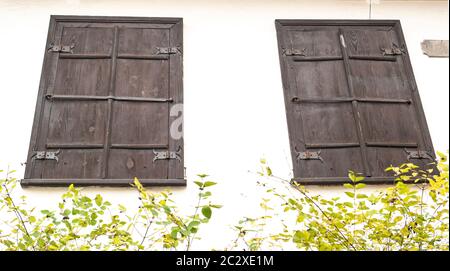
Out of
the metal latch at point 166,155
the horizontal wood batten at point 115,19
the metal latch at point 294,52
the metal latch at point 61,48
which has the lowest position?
the metal latch at point 166,155

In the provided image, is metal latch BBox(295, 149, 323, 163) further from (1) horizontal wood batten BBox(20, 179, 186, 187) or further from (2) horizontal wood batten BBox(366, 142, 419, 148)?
(1) horizontal wood batten BBox(20, 179, 186, 187)

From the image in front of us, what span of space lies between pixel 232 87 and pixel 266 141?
0.62 metres

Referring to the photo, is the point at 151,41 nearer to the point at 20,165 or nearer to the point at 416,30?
the point at 20,165

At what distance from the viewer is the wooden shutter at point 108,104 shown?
4.05m

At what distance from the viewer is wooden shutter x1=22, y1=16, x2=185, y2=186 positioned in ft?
13.3

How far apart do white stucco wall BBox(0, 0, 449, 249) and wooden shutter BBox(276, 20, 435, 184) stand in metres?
0.12

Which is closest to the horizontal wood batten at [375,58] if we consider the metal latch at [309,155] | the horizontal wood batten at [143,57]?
the metal latch at [309,155]

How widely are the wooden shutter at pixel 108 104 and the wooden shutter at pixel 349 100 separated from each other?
101 cm

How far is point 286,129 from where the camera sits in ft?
14.5

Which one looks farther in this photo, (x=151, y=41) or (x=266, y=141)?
(x=151, y=41)

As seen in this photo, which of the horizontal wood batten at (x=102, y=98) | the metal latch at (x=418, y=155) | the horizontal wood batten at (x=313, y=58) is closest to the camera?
the metal latch at (x=418, y=155)

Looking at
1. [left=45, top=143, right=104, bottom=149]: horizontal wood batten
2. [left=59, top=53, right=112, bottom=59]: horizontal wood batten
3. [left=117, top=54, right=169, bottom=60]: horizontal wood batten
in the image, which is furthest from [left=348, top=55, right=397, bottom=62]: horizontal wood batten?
[left=45, top=143, right=104, bottom=149]: horizontal wood batten

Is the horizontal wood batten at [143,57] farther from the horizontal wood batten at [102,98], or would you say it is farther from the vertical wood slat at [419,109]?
the vertical wood slat at [419,109]
